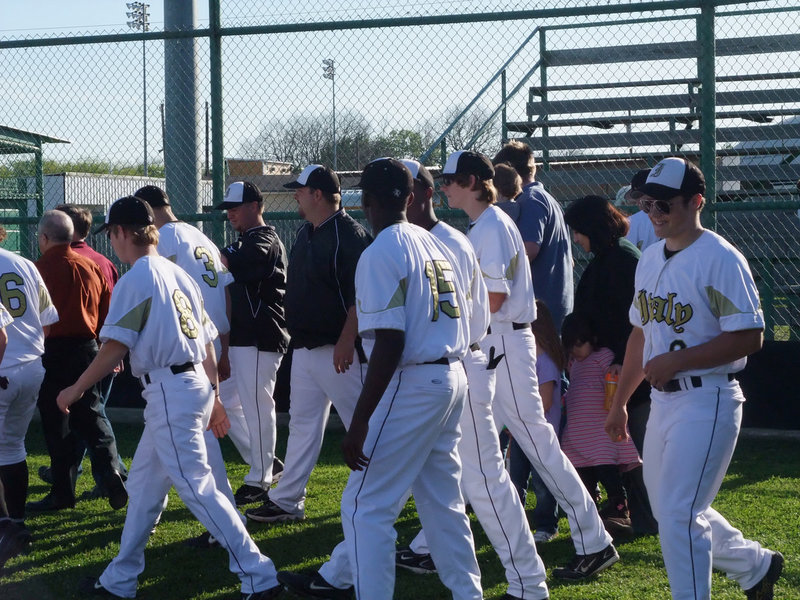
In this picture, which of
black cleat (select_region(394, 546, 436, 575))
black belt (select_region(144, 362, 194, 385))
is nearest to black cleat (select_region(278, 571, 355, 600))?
black cleat (select_region(394, 546, 436, 575))

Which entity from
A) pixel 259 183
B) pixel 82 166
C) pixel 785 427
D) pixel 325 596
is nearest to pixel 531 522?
pixel 325 596

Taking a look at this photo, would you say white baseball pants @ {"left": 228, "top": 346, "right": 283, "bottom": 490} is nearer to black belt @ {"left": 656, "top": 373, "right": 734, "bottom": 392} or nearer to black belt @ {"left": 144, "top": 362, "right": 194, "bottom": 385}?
black belt @ {"left": 144, "top": 362, "right": 194, "bottom": 385}

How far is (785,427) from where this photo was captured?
7660 millimetres

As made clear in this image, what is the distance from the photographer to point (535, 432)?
4.82m

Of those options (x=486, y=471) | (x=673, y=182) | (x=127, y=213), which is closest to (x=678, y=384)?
(x=673, y=182)

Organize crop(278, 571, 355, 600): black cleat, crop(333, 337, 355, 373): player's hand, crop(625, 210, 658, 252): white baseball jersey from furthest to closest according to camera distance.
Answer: crop(625, 210, 658, 252): white baseball jersey
crop(333, 337, 355, 373): player's hand
crop(278, 571, 355, 600): black cleat

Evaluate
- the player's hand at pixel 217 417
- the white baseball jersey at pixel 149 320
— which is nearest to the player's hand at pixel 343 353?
the player's hand at pixel 217 417

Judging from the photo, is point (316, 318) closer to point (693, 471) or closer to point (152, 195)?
point (152, 195)

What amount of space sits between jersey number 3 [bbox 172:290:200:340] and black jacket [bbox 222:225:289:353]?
1802mm

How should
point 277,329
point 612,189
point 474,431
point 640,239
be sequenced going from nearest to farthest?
point 474,431 → point 277,329 → point 640,239 → point 612,189

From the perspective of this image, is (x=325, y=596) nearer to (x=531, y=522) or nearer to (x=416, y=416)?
(x=416, y=416)

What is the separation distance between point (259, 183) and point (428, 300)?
6060mm

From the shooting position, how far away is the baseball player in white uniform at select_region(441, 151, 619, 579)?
4793 millimetres

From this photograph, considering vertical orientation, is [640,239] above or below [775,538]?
above
